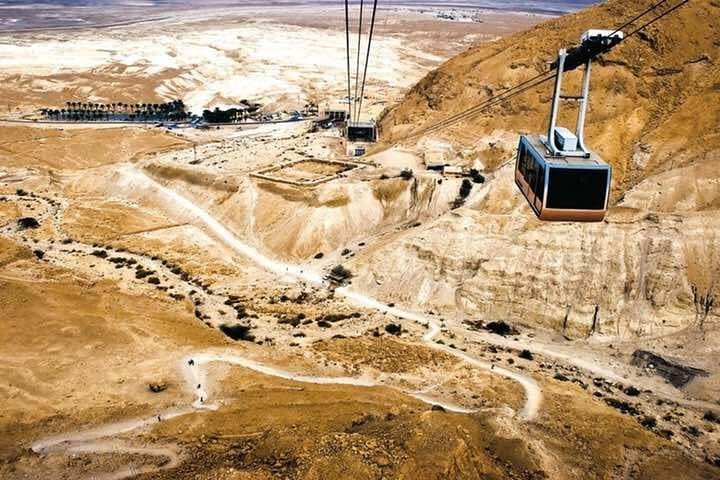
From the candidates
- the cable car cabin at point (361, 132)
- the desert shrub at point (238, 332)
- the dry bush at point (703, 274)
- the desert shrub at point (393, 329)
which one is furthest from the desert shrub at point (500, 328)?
the cable car cabin at point (361, 132)

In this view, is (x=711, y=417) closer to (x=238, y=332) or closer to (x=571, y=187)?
(x=571, y=187)

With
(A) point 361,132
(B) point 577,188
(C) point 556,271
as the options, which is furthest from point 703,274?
(A) point 361,132

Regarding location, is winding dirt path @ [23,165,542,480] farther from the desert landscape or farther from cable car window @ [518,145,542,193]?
cable car window @ [518,145,542,193]

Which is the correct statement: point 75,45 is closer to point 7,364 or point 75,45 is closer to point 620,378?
point 7,364

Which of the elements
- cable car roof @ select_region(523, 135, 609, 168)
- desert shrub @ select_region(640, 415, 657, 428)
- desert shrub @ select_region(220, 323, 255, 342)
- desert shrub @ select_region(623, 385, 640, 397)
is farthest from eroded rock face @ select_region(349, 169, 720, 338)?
cable car roof @ select_region(523, 135, 609, 168)

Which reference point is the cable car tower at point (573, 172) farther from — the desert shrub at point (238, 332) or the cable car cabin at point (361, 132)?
the cable car cabin at point (361, 132)
